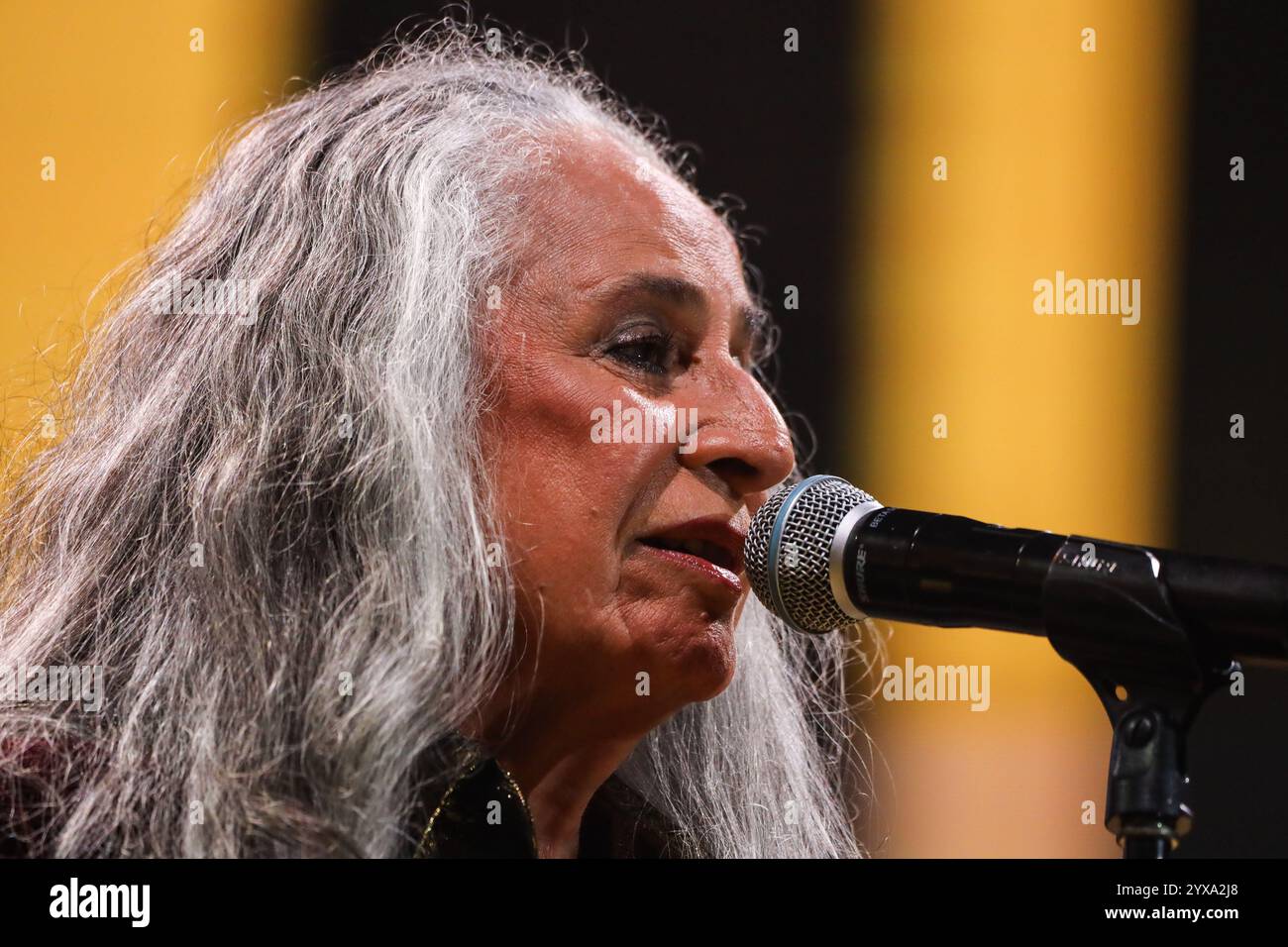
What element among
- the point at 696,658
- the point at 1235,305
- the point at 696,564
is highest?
the point at 1235,305

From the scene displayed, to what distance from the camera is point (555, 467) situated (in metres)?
1.80

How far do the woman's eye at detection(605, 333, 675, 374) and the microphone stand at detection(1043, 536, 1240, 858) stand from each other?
0.69 meters

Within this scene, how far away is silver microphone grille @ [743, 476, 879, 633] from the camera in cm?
156

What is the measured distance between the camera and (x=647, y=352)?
1932mm

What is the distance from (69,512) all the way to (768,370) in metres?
1.37

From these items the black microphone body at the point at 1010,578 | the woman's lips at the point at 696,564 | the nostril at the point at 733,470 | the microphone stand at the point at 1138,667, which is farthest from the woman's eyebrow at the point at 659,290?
the microphone stand at the point at 1138,667

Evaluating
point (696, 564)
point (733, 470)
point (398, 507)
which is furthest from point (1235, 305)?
point (398, 507)

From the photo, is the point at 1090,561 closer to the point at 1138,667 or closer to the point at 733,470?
the point at 1138,667

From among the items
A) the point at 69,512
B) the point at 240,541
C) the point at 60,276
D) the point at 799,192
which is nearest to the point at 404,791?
the point at 240,541

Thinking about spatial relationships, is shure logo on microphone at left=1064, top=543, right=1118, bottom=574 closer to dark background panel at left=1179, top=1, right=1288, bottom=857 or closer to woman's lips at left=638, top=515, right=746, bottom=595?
woman's lips at left=638, top=515, right=746, bottom=595

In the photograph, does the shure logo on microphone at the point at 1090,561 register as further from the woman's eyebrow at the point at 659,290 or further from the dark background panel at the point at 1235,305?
the dark background panel at the point at 1235,305

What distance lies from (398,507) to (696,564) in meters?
0.37

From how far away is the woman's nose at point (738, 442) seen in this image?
6.09ft

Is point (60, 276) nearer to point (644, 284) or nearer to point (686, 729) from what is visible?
point (644, 284)
